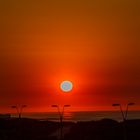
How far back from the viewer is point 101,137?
8381 centimetres

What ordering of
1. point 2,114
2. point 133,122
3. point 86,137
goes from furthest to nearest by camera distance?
point 2,114 → point 133,122 → point 86,137

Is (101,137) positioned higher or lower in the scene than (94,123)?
lower

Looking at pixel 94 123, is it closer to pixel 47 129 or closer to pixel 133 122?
pixel 133 122

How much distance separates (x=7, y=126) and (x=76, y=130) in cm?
2269

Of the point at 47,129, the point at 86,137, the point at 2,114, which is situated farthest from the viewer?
the point at 2,114

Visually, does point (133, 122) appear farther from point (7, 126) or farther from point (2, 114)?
point (2, 114)

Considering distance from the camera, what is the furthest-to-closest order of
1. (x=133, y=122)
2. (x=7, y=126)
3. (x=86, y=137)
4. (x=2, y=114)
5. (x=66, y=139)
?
(x=2, y=114)
(x=7, y=126)
(x=133, y=122)
(x=66, y=139)
(x=86, y=137)

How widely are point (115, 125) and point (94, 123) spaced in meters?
4.95

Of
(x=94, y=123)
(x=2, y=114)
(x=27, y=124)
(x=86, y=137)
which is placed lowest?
(x=86, y=137)

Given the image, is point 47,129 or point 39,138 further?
point 47,129

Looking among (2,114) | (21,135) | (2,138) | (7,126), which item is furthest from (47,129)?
(2,114)

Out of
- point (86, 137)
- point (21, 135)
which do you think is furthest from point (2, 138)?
point (86, 137)

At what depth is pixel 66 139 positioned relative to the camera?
293 feet

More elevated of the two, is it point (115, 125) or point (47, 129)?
point (47, 129)
